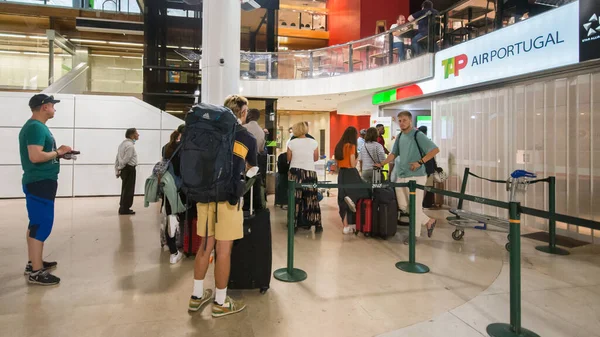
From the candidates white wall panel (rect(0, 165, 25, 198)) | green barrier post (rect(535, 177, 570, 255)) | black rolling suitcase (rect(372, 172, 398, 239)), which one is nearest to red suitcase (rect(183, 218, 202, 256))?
black rolling suitcase (rect(372, 172, 398, 239))

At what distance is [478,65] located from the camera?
6.70 m

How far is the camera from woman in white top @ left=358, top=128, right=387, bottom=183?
19.2 feet

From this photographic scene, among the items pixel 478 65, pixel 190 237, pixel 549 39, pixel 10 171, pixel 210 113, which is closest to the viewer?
pixel 210 113

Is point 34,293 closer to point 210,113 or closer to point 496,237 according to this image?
point 210,113

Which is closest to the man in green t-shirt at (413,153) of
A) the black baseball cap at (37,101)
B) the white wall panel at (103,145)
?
the black baseball cap at (37,101)

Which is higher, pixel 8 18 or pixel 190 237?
pixel 8 18

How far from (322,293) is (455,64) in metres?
5.97

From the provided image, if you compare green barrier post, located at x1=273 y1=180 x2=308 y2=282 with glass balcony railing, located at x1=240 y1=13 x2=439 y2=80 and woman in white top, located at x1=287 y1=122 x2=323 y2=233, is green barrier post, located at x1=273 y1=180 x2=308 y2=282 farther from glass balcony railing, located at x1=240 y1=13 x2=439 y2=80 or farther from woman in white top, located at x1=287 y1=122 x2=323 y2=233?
glass balcony railing, located at x1=240 y1=13 x2=439 y2=80

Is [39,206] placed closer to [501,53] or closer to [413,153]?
[413,153]

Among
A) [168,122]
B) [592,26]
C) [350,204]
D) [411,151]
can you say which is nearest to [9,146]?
[168,122]

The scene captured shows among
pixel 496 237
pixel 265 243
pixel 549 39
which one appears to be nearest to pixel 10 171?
pixel 265 243

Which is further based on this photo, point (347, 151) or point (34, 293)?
point (347, 151)

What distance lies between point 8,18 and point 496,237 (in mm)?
19253

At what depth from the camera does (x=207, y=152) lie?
2.51 m
